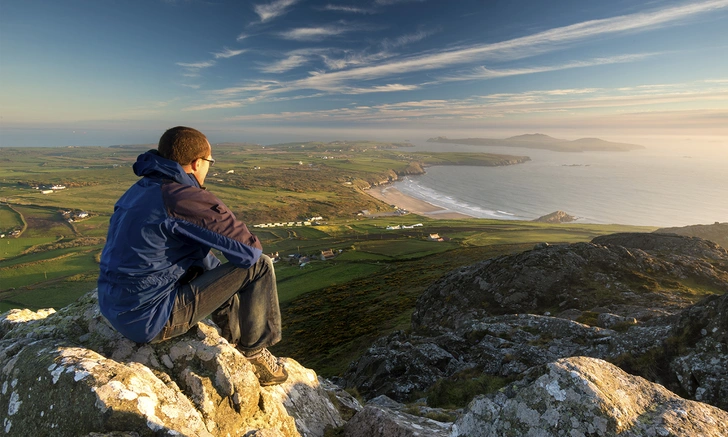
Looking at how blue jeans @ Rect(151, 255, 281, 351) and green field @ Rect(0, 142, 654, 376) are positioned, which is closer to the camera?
blue jeans @ Rect(151, 255, 281, 351)

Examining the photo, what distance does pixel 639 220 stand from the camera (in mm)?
134000

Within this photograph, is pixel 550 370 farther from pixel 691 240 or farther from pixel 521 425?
pixel 691 240

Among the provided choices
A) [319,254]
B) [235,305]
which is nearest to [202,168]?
[235,305]

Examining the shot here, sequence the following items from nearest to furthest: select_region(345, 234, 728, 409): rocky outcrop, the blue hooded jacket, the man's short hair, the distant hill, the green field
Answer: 1. the blue hooded jacket
2. the man's short hair
3. select_region(345, 234, 728, 409): rocky outcrop
4. the green field
5. the distant hill

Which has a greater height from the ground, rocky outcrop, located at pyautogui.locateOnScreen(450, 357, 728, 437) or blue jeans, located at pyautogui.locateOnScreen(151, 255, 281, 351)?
blue jeans, located at pyautogui.locateOnScreen(151, 255, 281, 351)

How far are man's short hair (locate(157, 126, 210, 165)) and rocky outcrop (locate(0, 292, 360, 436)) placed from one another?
10.2 feet

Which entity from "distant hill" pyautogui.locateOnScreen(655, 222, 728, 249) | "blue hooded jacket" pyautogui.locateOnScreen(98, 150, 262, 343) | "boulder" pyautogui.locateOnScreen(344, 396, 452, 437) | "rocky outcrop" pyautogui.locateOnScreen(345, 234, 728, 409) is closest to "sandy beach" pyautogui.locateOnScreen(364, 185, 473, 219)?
"distant hill" pyautogui.locateOnScreen(655, 222, 728, 249)

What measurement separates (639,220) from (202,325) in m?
173

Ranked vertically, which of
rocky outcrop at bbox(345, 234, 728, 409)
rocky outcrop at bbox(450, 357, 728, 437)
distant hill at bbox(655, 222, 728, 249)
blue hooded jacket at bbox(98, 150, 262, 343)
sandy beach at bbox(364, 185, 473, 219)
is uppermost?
blue hooded jacket at bbox(98, 150, 262, 343)

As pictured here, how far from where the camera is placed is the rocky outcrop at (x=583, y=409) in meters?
4.24

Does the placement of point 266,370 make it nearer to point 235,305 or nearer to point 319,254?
point 235,305

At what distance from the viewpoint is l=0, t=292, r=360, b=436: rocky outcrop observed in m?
4.16

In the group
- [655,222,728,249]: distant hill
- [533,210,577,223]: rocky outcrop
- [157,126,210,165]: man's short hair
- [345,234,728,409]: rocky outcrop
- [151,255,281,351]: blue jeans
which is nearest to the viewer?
[157,126,210,165]: man's short hair

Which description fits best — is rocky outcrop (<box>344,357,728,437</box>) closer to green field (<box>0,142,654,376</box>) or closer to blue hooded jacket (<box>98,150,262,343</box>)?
blue hooded jacket (<box>98,150,262,343</box>)
